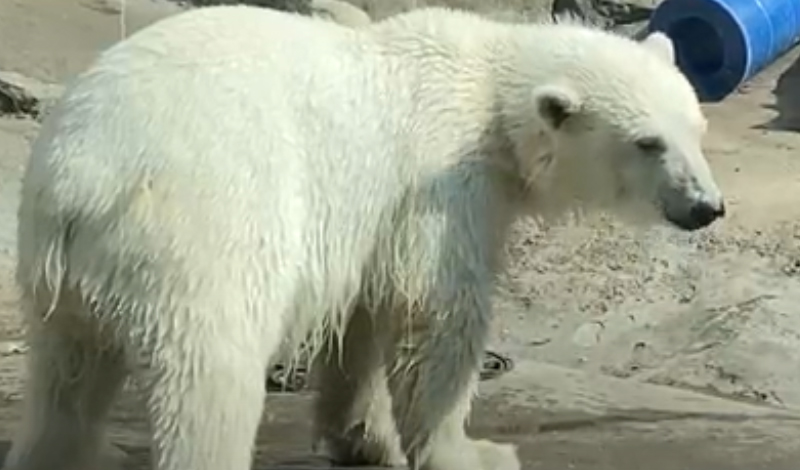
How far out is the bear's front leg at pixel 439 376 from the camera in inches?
132

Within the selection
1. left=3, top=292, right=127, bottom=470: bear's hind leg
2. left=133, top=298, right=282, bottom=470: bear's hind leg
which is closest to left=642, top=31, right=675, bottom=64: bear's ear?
left=133, top=298, right=282, bottom=470: bear's hind leg

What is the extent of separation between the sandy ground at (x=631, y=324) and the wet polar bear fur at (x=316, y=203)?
40 cm

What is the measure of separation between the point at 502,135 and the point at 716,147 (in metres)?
3.48

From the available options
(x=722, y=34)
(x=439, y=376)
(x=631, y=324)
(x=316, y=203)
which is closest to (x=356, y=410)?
(x=439, y=376)

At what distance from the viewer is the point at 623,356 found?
5.07 metres

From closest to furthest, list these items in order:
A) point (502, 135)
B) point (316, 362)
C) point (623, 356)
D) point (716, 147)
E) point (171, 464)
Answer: point (171, 464)
point (502, 135)
point (316, 362)
point (623, 356)
point (716, 147)

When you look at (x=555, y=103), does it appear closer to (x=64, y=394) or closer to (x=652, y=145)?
(x=652, y=145)

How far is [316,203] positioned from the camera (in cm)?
317

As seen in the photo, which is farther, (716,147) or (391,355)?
(716,147)

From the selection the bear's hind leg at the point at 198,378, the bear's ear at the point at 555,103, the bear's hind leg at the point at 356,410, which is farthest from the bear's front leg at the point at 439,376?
the bear's hind leg at the point at 198,378

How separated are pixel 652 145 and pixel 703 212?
0.51 ft

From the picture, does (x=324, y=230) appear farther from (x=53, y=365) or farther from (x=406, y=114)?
(x=53, y=365)

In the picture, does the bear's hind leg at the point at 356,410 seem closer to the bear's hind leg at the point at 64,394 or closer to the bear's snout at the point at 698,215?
the bear's hind leg at the point at 64,394

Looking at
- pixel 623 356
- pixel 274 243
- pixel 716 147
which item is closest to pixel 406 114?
pixel 274 243
